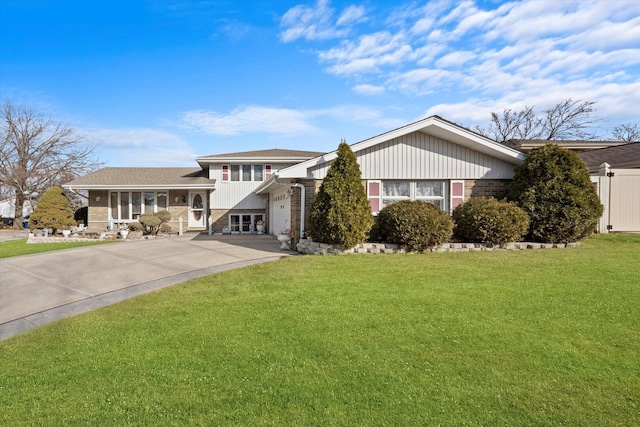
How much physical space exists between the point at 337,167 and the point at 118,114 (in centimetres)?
1436

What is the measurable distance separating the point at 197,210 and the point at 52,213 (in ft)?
22.5

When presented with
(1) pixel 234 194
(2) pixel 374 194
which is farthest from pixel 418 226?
(1) pixel 234 194

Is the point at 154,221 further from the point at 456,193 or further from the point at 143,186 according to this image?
the point at 456,193

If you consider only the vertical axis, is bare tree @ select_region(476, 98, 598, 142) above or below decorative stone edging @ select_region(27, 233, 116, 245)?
above

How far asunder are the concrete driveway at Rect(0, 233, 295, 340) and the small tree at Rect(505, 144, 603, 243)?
305 inches

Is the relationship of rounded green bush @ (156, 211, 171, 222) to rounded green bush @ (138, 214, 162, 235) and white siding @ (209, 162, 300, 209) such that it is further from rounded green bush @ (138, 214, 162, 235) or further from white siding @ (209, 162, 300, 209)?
white siding @ (209, 162, 300, 209)

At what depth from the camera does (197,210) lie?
786 inches

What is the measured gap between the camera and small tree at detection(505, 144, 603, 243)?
946cm

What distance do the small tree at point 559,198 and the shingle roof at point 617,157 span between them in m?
4.70

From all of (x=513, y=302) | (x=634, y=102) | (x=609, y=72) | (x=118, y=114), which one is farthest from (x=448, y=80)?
(x=634, y=102)

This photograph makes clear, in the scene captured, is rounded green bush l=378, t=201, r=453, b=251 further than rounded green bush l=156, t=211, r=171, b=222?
No

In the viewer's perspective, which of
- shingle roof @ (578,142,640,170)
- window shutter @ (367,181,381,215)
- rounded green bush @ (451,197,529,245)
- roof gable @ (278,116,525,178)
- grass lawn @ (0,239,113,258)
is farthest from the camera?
shingle roof @ (578,142,640,170)

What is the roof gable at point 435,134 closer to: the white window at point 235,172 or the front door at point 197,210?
the white window at point 235,172

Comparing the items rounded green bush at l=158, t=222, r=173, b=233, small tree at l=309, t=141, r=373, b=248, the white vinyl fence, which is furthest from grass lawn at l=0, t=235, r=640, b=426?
rounded green bush at l=158, t=222, r=173, b=233
